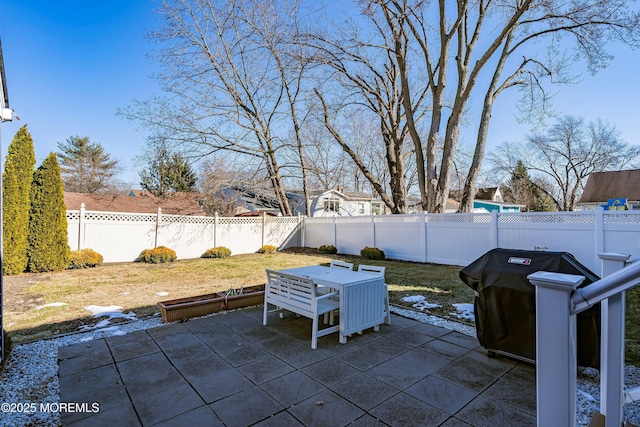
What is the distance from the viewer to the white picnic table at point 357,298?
3.43 m

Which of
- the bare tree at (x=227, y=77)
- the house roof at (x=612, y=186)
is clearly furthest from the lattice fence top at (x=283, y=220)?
the house roof at (x=612, y=186)

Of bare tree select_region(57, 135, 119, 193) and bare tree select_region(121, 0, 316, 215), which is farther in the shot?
bare tree select_region(57, 135, 119, 193)

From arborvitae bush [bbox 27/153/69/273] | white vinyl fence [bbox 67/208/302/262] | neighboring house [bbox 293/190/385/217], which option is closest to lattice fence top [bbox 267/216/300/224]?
white vinyl fence [bbox 67/208/302/262]

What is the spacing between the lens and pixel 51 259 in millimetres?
8281

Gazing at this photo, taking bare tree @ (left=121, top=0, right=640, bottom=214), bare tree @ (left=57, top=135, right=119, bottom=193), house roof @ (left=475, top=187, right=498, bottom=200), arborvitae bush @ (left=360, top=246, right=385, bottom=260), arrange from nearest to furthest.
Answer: bare tree @ (left=121, top=0, right=640, bottom=214) → arborvitae bush @ (left=360, top=246, right=385, bottom=260) → bare tree @ (left=57, top=135, right=119, bottom=193) → house roof @ (left=475, top=187, right=498, bottom=200)

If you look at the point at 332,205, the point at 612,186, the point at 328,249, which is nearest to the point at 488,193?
the point at 612,186

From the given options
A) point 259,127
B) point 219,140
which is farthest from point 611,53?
point 219,140

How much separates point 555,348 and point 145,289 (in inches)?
276

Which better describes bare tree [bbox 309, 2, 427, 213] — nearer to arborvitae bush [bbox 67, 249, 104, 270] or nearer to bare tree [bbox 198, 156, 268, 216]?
bare tree [bbox 198, 156, 268, 216]

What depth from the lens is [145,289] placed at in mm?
6445

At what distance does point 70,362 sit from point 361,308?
2950 mm

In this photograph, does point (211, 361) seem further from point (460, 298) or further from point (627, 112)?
point (627, 112)

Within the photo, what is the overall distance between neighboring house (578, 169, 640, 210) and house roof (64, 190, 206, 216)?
24.8 m

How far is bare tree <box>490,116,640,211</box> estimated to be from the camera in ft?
72.4
